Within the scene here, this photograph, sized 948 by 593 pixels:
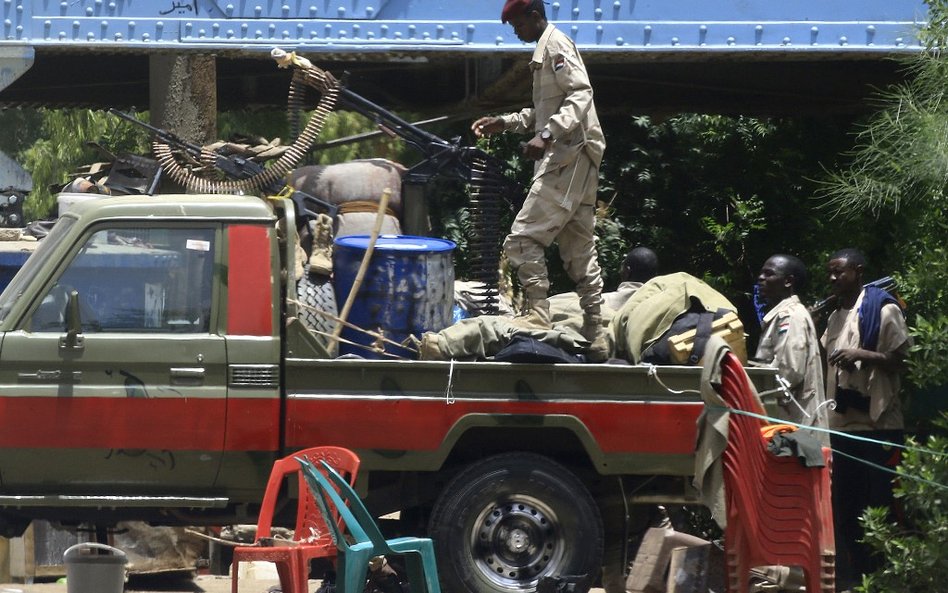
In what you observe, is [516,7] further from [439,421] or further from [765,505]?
[765,505]

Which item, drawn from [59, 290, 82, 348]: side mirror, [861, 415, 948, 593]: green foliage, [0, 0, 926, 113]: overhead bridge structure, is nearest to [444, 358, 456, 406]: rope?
[59, 290, 82, 348]: side mirror

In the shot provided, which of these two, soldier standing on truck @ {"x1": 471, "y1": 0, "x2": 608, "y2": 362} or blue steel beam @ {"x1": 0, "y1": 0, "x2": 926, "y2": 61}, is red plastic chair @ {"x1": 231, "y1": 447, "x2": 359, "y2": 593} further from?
blue steel beam @ {"x1": 0, "y1": 0, "x2": 926, "y2": 61}

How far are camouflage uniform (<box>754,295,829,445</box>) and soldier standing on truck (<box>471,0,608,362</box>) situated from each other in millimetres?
911

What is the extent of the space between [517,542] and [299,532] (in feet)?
3.54

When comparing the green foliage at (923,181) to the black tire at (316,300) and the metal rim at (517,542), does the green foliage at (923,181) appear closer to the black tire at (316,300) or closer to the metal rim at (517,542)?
the metal rim at (517,542)

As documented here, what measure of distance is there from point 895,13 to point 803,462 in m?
4.64

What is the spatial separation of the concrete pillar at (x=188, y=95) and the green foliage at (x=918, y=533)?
531 centimetres

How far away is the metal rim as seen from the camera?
21.2 ft

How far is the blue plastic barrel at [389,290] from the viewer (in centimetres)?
680

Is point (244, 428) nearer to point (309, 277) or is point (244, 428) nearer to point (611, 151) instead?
point (309, 277)

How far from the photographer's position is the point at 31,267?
642 cm

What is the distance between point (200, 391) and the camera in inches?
246

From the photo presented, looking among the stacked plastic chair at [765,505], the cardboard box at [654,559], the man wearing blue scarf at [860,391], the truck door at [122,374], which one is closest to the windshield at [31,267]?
the truck door at [122,374]

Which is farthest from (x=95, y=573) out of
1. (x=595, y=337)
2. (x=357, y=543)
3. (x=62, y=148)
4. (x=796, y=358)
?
(x=62, y=148)
